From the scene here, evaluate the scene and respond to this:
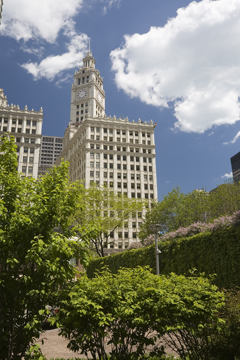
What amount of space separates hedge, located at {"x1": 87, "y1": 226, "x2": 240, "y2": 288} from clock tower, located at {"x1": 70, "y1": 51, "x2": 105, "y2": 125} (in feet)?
338

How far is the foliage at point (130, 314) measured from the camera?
729 cm

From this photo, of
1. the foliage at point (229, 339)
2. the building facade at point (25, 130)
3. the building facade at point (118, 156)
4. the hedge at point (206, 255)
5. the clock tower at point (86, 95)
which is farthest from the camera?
the clock tower at point (86, 95)

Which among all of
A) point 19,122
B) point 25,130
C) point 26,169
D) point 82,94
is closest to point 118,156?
point 26,169

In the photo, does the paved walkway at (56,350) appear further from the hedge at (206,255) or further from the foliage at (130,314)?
the foliage at (130,314)

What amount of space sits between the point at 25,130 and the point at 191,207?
223 ft

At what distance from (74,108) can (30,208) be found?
122577mm

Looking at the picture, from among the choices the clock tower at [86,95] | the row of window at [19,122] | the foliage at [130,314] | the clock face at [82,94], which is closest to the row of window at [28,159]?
the row of window at [19,122]

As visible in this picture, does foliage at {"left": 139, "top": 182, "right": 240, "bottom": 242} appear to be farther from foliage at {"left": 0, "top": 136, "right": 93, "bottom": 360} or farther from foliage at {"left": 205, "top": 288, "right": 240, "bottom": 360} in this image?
foliage at {"left": 0, "top": 136, "right": 93, "bottom": 360}

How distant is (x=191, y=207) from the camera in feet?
132

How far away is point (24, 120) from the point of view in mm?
94000

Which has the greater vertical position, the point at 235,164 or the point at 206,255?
the point at 235,164

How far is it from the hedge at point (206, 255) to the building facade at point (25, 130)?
74395mm

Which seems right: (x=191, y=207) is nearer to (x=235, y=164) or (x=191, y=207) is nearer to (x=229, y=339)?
(x=229, y=339)

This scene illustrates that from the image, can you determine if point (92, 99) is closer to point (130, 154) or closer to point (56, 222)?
point (130, 154)
